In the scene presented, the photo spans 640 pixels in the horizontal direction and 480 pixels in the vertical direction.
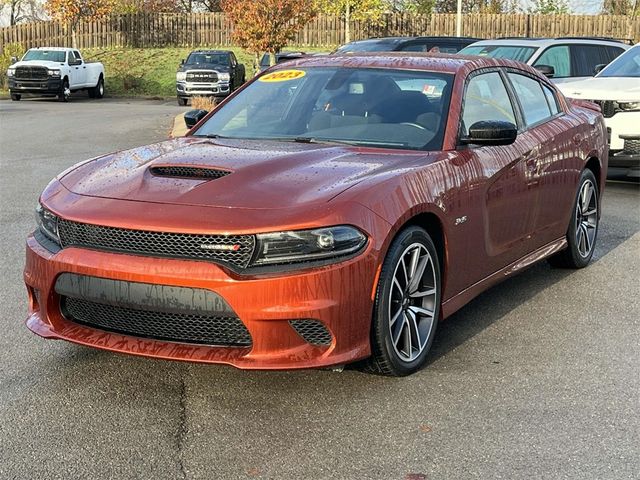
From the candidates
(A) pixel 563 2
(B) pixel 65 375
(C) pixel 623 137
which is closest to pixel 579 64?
(C) pixel 623 137

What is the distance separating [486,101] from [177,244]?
105 inches

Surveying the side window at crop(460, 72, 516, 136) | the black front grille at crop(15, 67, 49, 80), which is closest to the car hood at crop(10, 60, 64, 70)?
the black front grille at crop(15, 67, 49, 80)

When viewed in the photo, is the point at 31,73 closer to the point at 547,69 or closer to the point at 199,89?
the point at 199,89

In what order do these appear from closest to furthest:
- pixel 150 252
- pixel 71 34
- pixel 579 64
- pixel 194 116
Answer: pixel 150 252 < pixel 194 116 < pixel 579 64 < pixel 71 34

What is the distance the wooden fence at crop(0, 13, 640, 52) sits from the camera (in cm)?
4906

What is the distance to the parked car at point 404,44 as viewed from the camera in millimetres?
17234

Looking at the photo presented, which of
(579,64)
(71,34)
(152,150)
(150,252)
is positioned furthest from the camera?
(71,34)

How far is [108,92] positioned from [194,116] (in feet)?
110

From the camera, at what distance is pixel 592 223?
7594 mm

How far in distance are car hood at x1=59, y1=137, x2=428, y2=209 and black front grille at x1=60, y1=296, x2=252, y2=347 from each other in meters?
0.52

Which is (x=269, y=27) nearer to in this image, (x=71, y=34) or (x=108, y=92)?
(x=108, y=92)

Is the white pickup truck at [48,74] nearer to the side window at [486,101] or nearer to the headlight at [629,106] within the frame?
the headlight at [629,106]

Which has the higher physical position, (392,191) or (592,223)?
(392,191)

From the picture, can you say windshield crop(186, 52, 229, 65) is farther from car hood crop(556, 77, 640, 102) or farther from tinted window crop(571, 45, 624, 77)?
car hood crop(556, 77, 640, 102)
